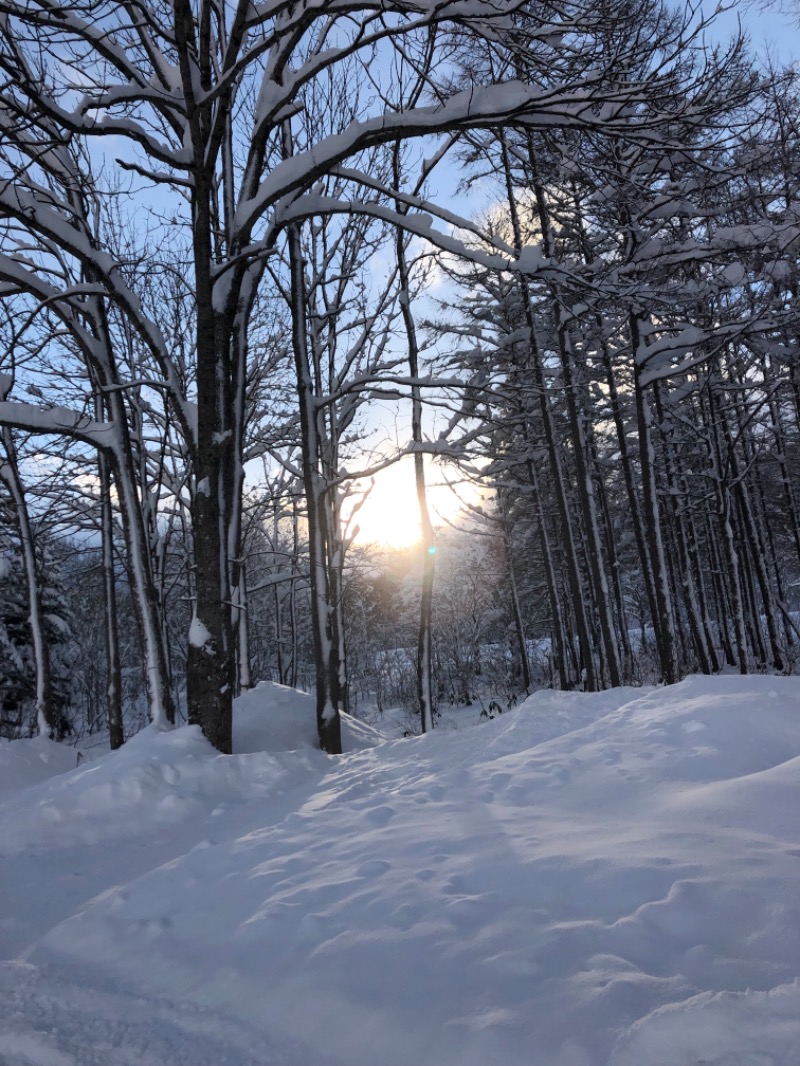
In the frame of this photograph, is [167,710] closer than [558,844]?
No

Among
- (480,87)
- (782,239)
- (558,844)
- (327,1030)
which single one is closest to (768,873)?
(558,844)

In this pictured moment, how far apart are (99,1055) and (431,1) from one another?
6.59 metres

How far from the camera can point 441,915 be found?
2340 mm

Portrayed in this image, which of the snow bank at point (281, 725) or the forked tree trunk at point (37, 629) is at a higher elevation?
the forked tree trunk at point (37, 629)

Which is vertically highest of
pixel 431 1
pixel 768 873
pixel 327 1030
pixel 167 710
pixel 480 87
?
pixel 431 1

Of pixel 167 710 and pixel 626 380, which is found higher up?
pixel 626 380

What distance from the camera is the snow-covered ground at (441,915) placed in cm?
173

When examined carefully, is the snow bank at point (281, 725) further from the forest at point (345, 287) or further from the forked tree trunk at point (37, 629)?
the forked tree trunk at point (37, 629)

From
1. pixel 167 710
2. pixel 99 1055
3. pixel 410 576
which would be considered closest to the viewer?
pixel 99 1055

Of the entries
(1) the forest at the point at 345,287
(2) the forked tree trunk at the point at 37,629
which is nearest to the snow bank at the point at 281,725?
(1) the forest at the point at 345,287

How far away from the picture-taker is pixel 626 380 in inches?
514

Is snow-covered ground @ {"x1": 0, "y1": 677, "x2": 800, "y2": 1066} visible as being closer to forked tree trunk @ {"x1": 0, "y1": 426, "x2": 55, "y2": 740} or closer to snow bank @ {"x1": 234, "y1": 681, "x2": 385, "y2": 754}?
snow bank @ {"x1": 234, "y1": 681, "x2": 385, "y2": 754}

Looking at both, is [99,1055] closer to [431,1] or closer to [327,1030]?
[327,1030]

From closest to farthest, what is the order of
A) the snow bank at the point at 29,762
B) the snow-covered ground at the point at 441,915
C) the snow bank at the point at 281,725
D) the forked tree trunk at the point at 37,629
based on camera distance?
the snow-covered ground at the point at 441,915, the snow bank at the point at 29,762, the snow bank at the point at 281,725, the forked tree trunk at the point at 37,629
